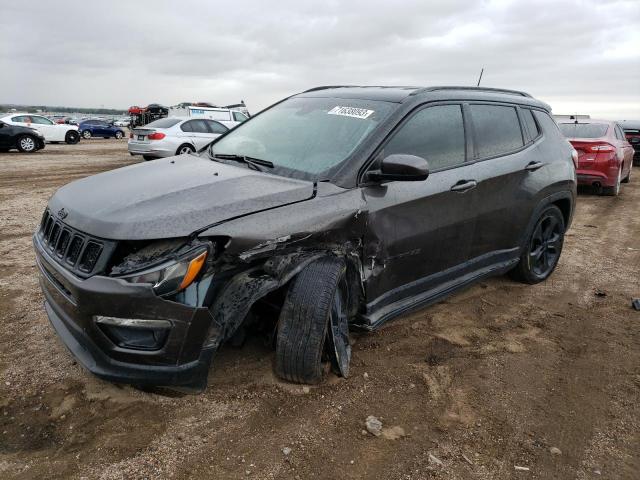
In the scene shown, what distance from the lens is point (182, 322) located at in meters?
2.29

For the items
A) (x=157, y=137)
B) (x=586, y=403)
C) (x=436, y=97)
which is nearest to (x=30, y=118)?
(x=157, y=137)

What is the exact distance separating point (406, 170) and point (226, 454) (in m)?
1.79

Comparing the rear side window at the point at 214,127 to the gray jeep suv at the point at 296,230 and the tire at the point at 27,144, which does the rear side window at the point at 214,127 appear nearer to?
the tire at the point at 27,144

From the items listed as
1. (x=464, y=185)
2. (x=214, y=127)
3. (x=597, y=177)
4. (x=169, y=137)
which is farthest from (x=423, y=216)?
(x=214, y=127)

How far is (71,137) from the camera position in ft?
80.1

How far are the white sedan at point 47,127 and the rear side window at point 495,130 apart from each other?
2024 cm

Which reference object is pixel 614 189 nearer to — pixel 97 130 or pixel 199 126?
pixel 199 126

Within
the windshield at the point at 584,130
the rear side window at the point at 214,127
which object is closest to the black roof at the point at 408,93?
the windshield at the point at 584,130

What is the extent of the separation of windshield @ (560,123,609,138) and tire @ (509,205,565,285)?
5.85 m

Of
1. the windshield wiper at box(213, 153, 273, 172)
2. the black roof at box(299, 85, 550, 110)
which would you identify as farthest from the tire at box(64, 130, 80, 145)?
the windshield wiper at box(213, 153, 273, 172)

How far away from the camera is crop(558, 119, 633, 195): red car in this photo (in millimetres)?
9336

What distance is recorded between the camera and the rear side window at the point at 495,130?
3.79m

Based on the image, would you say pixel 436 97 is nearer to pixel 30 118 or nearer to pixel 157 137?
pixel 157 137

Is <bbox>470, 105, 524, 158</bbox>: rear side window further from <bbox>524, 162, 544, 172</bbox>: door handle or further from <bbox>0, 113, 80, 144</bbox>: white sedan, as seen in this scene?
<bbox>0, 113, 80, 144</bbox>: white sedan
